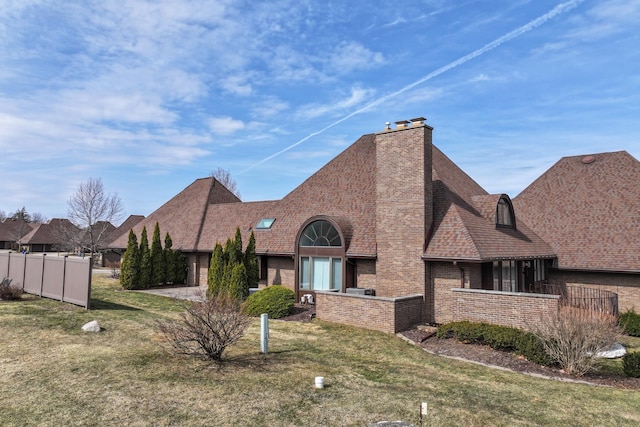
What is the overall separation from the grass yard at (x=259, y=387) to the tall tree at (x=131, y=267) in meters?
12.3

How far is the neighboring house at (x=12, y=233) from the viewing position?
260 feet

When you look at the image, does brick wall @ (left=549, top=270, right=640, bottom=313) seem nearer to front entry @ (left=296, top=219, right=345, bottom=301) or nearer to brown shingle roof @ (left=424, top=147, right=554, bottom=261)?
brown shingle roof @ (left=424, top=147, right=554, bottom=261)

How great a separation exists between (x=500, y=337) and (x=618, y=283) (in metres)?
10.2

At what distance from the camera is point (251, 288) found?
878 inches

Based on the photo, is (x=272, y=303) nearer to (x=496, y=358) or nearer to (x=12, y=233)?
(x=496, y=358)

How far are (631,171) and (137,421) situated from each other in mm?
24818

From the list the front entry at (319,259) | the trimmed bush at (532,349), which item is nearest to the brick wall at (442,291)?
the trimmed bush at (532,349)

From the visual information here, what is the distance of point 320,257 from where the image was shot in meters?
20.0

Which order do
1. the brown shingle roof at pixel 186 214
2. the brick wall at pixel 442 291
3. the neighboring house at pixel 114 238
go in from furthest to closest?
the neighboring house at pixel 114 238
the brown shingle roof at pixel 186 214
the brick wall at pixel 442 291

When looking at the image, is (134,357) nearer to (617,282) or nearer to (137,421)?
(137,421)

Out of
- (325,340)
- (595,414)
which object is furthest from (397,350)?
(595,414)

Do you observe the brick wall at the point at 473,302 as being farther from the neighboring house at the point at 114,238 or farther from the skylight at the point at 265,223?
the neighboring house at the point at 114,238

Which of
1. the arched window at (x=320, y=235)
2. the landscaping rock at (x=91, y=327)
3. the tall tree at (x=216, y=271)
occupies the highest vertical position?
the arched window at (x=320, y=235)

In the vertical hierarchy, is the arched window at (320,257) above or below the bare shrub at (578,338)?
above
